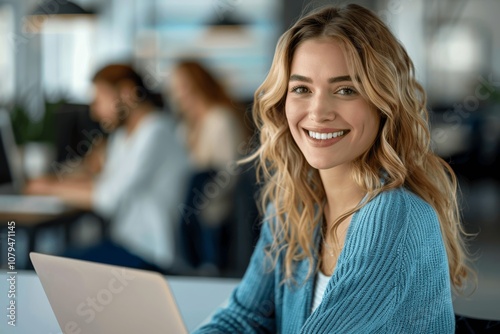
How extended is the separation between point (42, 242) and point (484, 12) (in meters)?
3.77

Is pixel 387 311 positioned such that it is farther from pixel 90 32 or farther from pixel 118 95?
pixel 90 32

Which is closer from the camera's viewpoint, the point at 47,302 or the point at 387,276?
the point at 387,276

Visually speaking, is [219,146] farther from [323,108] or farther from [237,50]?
[323,108]

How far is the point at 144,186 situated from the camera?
143 inches

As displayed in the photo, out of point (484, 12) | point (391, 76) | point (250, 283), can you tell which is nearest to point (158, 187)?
point (250, 283)

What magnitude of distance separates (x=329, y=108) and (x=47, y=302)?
77cm

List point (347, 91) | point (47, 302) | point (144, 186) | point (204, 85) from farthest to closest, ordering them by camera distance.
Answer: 1. point (204, 85)
2. point (144, 186)
3. point (47, 302)
4. point (347, 91)

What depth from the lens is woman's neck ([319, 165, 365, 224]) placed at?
54.2 inches

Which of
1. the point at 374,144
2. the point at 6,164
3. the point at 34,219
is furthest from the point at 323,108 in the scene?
the point at 6,164

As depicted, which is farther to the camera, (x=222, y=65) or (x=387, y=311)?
(x=222, y=65)

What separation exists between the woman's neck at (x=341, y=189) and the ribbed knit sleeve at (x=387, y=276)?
12cm

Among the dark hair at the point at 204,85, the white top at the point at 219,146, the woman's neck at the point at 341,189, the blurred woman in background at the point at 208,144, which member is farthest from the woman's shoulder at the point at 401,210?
the dark hair at the point at 204,85

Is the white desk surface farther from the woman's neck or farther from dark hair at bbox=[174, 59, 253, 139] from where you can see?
dark hair at bbox=[174, 59, 253, 139]

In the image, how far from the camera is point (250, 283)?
152cm
